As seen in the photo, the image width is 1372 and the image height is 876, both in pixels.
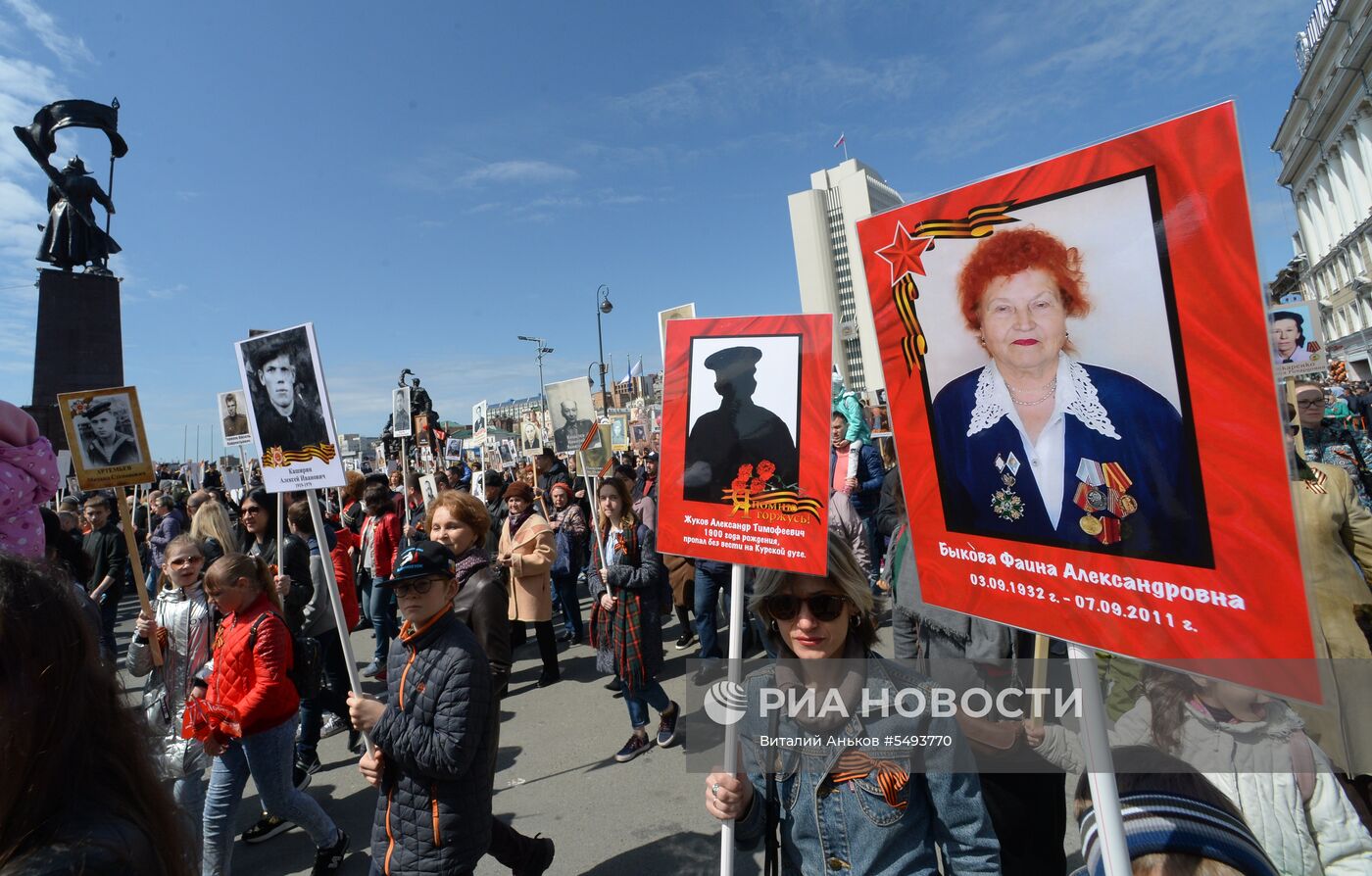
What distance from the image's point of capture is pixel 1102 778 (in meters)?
Answer: 1.11

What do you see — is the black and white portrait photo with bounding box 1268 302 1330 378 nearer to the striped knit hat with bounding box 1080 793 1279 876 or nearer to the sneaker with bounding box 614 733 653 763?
the sneaker with bounding box 614 733 653 763

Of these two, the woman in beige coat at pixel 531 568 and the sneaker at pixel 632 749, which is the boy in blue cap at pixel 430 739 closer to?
the sneaker at pixel 632 749

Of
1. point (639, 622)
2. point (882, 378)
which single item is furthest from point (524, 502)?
point (882, 378)

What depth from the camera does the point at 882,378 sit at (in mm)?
1497

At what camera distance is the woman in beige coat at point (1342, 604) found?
98.2 inches

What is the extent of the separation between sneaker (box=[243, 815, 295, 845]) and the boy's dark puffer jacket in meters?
2.05

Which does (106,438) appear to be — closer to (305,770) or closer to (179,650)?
(179,650)

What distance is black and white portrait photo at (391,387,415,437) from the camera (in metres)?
10.8

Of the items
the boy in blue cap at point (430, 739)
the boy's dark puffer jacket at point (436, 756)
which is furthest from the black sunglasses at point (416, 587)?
the boy's dark puffer jacket at point (436, 756)

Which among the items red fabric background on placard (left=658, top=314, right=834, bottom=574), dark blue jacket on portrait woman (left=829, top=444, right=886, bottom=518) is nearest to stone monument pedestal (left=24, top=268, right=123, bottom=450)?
dark blue jacket on portrait woman (left=829, top=444, right=886, bottom=518)

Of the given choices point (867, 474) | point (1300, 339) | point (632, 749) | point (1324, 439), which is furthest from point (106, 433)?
point (1300, 339)

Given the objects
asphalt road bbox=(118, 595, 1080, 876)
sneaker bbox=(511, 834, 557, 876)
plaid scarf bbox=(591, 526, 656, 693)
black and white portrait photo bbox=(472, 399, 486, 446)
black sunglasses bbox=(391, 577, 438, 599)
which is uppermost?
black and white portrait photo bbox=(472, 399, 486, 446)

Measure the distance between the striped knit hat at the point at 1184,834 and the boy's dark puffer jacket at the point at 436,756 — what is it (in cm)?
202

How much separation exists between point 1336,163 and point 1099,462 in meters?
64.0
